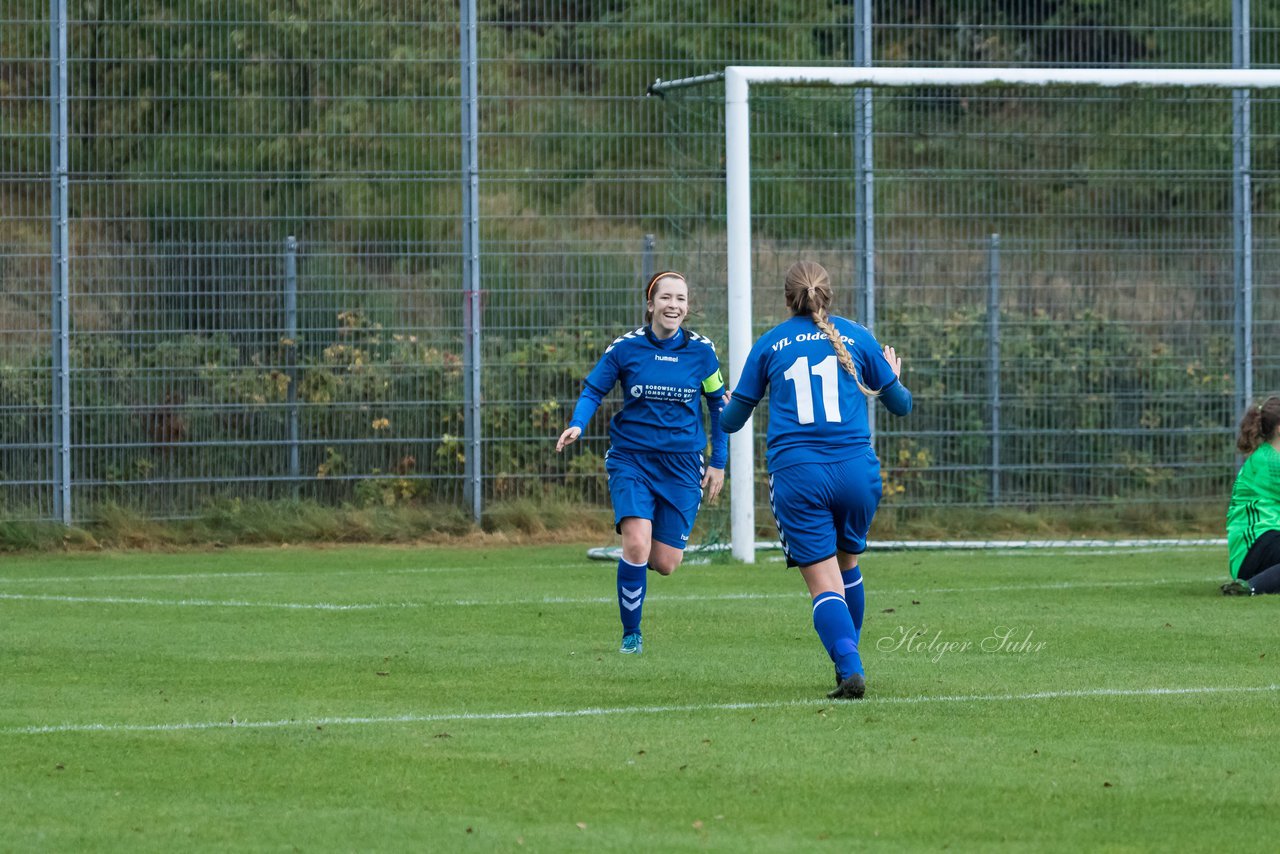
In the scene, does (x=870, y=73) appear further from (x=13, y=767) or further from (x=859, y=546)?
(x=13, y=767)

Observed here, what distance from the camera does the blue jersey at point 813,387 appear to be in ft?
24.0

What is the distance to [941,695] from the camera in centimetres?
735

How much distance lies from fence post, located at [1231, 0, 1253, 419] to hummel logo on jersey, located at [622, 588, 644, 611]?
9434mm

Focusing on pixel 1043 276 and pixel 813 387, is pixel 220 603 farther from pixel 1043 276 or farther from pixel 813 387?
pixel 1043 276

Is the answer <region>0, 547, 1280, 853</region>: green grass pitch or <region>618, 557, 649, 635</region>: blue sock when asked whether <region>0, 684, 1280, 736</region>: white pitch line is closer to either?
<region>0, 547, 1280, 853</region>: green grass pitch

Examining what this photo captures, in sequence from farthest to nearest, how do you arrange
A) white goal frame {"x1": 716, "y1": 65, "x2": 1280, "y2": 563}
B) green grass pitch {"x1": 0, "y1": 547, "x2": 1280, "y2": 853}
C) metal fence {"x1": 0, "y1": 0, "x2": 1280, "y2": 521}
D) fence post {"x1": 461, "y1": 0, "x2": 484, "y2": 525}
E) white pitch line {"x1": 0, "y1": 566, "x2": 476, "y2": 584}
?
fence post {"x1": 461, "y1": 0, "x2": 484, "y2": 525}
metal fence {"x1": 0, "y1": 0, "x2": 1280, "y2": 521}
white goal frame {"x1": 716, "y1": 65, "x2": 1280, "y2": 563}
white pitch line {"x1": 0, "y1": 566, "x2": 476, "y2": 584}
green grass pitch {"x1": 0, "y1": 547, "x2": 1280, "y2": 853}

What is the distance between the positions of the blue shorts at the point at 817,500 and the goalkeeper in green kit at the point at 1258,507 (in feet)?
14.3

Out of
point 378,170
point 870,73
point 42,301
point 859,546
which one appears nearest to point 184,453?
point 42,301

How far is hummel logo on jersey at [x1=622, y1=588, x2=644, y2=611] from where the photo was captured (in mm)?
8906

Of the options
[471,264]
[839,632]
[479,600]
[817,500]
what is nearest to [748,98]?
[471,264]

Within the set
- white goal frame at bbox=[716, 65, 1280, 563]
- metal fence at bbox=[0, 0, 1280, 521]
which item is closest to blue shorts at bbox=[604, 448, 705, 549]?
white goal frame at bbox=[716, 65, 1280, 563]

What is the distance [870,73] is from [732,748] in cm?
880

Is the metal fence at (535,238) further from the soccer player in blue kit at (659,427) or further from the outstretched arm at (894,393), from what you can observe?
the outstretched arm at (894,393)

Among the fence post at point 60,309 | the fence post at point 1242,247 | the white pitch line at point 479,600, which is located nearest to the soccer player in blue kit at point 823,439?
the white pitch line at point 479,600
